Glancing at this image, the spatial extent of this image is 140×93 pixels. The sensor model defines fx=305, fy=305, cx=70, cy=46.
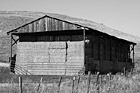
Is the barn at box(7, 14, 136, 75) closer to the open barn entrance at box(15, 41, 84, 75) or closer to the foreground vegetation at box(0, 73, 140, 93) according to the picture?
the open barn entrance at box(15, 41, 84, 75)

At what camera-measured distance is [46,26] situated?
31.6 m

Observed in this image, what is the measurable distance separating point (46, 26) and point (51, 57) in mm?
3276

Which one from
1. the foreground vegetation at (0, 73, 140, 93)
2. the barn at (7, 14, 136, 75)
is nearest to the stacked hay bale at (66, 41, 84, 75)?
the barn at (7, 14, 136, 75)

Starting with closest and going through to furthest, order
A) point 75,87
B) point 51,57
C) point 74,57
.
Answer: point 75,87, point 74,57, point 51,57

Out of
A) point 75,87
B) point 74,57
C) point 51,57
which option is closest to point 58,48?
point 51,57

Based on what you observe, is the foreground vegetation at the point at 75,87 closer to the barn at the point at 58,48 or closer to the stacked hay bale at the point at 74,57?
the barn at the point at 58,48

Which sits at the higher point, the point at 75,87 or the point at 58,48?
the point at 58,48

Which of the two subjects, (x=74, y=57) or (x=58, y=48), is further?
(x=58, y=48)

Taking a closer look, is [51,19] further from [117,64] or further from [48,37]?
[117,64]

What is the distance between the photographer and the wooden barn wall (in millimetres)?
30403

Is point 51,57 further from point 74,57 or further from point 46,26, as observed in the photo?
point 46,26

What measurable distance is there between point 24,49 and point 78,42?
6.45 m

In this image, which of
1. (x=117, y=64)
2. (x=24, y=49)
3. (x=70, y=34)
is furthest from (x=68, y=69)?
(x=117, y=64)

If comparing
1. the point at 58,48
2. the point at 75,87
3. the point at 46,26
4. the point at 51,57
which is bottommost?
the point at 75,87
